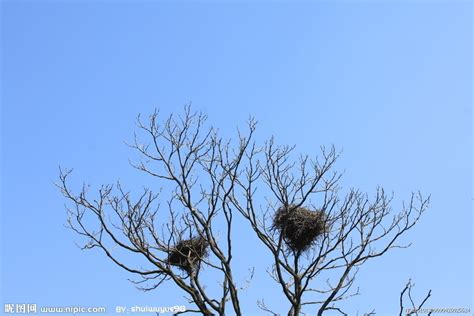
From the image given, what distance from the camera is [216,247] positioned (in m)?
9.65

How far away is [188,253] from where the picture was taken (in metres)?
9.94

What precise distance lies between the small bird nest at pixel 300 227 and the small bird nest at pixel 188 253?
1110 millimetres

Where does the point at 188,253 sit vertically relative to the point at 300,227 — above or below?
below

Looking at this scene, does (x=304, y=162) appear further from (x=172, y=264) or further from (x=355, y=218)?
(x=172, y=264)

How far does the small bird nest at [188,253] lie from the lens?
31.9 ft

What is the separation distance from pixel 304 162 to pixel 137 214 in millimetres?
2371

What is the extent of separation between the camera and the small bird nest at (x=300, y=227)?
33.2ft

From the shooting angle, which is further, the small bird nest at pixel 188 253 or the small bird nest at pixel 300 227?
the small bird nest at pixel 300 227

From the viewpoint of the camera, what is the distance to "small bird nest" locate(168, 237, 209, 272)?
9.73 meters

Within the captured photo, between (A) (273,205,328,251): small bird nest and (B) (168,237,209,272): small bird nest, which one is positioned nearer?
(B) (168,237,209,272): small bird nest

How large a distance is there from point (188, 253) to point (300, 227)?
64.5 inches

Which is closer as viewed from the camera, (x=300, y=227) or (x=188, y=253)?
(x=188, y=253)

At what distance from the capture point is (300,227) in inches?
400

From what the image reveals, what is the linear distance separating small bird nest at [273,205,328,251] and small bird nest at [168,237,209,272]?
111 cm
